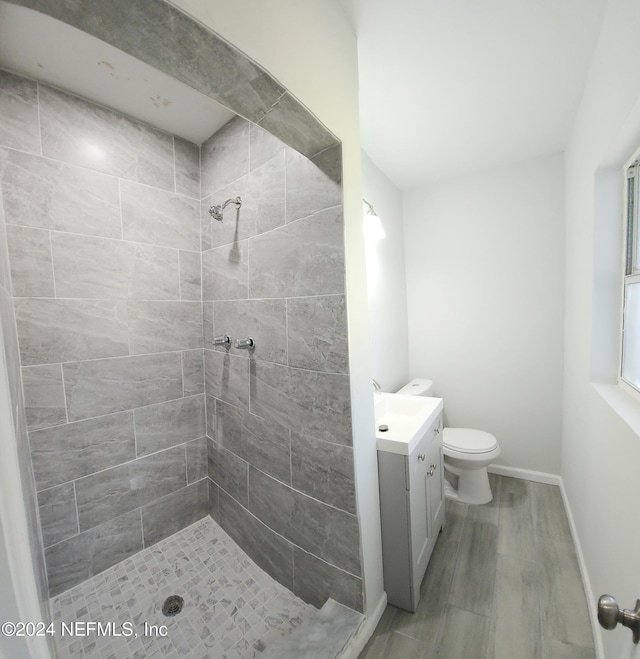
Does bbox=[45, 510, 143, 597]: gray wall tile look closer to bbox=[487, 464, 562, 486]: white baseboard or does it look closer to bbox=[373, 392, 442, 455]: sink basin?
bbox=[373, 392, 442, 455]: sink basin

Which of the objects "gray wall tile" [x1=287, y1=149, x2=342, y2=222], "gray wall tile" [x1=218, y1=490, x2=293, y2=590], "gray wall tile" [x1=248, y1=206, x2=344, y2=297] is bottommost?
"gray wall tile" [x1=218, y1=490, x2=293, y2=590]

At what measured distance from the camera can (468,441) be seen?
2197mm

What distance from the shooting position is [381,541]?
142cm

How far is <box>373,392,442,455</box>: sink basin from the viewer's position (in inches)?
53.9

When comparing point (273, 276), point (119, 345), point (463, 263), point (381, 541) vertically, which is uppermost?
point (463, 263)

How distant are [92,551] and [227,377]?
1146 mm

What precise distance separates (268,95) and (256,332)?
1054 millimetres

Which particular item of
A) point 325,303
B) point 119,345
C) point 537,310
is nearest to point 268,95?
point 325,303

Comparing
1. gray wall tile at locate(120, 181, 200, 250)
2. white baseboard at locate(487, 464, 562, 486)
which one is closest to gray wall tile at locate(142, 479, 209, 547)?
gray wall tile at locate(120, 181, 200, 250)

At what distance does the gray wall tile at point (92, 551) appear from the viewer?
58.1 inches

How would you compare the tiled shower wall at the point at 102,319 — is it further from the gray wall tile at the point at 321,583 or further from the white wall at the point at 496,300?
the white wall at the point at 496,300

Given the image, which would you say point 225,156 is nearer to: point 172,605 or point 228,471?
point 228,471

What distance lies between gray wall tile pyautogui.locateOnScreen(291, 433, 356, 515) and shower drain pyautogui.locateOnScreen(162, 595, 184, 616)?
32.4 inches

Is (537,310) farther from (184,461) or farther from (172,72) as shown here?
(184,461)
